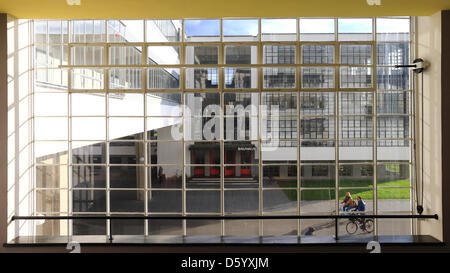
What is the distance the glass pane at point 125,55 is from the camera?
6242mm

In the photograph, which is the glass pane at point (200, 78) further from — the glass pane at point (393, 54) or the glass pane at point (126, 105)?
the glass pane at point (393, 54)

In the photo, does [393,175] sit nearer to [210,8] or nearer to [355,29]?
[355,29]

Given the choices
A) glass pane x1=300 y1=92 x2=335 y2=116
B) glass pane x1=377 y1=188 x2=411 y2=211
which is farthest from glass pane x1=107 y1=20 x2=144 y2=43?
glass pane x1=377 y1=188 x2=411 y2=211

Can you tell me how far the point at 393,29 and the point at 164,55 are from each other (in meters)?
3.90

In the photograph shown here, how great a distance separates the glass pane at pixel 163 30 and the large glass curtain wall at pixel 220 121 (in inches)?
0.7

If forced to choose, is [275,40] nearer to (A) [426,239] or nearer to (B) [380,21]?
(B) [380,21]

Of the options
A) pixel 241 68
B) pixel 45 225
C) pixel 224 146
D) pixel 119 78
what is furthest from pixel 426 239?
pixel 45 225

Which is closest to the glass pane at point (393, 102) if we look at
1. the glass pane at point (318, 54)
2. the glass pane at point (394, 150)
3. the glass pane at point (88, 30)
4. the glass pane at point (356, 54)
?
the glass pane at point (394, 150)

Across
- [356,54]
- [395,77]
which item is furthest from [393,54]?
[356,54]

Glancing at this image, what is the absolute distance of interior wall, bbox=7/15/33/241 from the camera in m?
5.52

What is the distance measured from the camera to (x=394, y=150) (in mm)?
6191

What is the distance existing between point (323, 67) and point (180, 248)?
12.2 ft

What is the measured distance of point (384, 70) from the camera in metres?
6.20
